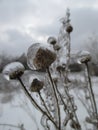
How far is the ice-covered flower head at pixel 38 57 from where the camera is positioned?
1177 mm

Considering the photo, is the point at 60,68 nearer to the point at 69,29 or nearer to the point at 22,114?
the point at 69,29

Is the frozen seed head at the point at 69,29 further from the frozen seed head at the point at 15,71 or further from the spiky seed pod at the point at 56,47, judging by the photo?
the frozen seed head at the point at 15,71

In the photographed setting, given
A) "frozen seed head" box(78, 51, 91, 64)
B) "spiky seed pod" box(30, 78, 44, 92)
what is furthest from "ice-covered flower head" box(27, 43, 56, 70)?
"frozen seed head" box(78, 51, 91, 64)

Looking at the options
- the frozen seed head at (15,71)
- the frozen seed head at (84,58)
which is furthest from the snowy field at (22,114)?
the frozen seed head at (15,71)

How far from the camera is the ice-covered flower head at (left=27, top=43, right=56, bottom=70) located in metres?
1.18

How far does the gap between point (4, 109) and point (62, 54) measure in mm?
9642

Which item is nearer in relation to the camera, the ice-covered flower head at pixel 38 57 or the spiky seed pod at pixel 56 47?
the ice-covered flower head at pixel 38 57

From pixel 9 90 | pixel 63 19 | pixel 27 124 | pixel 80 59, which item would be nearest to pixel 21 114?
pixel 27 124

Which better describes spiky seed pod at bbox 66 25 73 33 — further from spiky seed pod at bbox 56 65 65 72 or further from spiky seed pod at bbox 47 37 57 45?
spiky seed pod at bbox 56 65 65 72

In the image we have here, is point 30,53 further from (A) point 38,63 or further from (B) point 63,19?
(B) point 63,19

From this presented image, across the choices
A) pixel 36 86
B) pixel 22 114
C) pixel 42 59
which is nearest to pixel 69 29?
pixel 36 86

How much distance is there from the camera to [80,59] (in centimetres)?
155

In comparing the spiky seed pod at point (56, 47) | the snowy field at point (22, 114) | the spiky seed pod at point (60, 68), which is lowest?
the snowy field at point (22, 114)

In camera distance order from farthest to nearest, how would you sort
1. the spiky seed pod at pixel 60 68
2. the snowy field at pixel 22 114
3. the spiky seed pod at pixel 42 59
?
the snowy field at pixel 22 114 → the spiky seed pod at pixel 60 68 → the spiky seed pod at pixel 42 59
